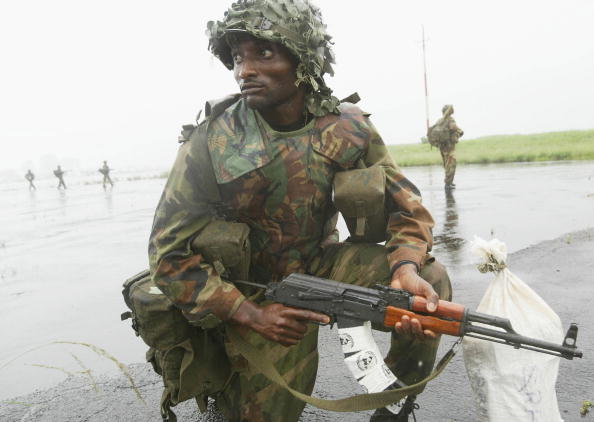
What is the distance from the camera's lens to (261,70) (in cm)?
241

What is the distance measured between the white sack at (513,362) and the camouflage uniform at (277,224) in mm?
248

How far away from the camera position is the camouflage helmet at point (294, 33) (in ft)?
7.73

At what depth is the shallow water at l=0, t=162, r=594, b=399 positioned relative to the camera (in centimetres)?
380

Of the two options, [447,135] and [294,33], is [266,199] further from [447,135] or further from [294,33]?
[447,135]

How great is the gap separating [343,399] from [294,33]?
1676 mm

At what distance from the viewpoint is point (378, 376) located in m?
2.13

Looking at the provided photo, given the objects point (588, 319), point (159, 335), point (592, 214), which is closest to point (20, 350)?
point (159, 335)

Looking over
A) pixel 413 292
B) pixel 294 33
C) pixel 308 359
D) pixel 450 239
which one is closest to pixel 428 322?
pixel 413 292

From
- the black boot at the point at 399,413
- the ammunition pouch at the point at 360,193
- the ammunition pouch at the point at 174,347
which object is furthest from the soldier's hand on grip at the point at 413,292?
the ammunition pouch at the point at 174,347

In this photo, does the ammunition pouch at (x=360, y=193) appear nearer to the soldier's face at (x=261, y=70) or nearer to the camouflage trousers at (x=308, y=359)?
the camouflage trousers at (x=308, y=359)

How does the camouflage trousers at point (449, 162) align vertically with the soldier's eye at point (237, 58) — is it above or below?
below

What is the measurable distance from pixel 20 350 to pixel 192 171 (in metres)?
2.59

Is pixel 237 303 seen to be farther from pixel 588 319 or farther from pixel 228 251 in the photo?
pixel 588 319

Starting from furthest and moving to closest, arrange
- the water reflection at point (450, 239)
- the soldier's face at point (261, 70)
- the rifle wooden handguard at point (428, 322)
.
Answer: the water reflection at point (450, 239) → the soldier's face at point (261, 70) → the rifle wooden handguard at point (428, 322)
